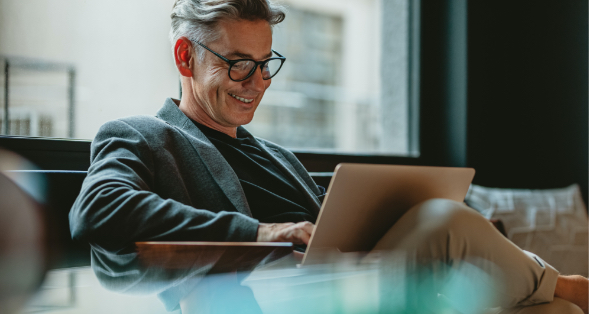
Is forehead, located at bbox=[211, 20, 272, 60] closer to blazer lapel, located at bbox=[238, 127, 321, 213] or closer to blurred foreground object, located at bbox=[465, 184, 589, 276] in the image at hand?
blazer lapel, located at bbox=[238, 127, 321, 213]

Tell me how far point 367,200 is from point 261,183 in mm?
564

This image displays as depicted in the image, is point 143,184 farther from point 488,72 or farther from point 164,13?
point 488,72

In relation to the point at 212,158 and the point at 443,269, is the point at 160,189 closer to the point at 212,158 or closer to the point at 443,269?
the point at 212,158

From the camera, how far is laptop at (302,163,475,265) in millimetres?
808

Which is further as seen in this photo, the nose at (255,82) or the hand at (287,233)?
the nose at (255,82)

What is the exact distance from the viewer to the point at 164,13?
194 cm

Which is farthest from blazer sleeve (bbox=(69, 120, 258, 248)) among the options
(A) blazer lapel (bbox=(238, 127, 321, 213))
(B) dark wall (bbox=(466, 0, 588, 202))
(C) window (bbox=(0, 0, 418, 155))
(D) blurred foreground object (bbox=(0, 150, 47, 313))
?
(B) dark wall (bbox=(466, 0, 588, 202))

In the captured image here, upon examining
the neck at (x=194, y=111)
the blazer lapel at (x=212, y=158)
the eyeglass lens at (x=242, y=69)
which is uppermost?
the eyeglass lens at (x=242, y=69)

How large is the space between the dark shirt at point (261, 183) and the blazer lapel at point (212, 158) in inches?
3.2

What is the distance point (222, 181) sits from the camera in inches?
46.0

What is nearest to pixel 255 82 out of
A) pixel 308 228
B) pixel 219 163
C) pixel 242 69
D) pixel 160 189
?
pixel 242 69

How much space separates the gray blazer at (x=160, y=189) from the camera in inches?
34.7

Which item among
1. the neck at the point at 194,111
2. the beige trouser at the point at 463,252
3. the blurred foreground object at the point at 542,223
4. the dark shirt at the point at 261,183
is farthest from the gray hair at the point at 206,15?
the blurred foreground object at the point at 542,223

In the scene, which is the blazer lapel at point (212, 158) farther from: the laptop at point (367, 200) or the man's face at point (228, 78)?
the laptop at point (367, 200)
